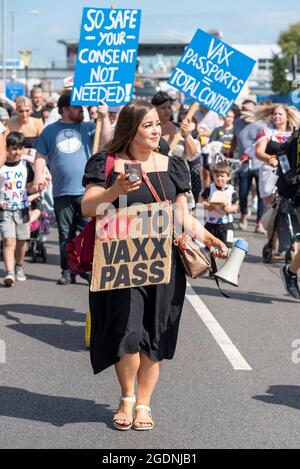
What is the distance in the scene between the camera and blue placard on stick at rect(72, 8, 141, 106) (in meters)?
9.65

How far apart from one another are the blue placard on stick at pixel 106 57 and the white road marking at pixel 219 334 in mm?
1973

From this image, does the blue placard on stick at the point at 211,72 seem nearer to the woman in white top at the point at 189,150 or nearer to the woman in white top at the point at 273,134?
the woman in white top at the point at 189,150

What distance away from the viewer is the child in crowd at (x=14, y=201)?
11.4 m

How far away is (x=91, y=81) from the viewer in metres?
9.70

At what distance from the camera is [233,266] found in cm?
616

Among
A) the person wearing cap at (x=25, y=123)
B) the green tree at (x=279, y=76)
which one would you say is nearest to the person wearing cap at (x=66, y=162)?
the person wearing cap at (x=25, y=123)

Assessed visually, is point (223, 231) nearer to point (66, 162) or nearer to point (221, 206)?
point (221, 206)

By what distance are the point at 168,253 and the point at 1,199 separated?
19.0 ft

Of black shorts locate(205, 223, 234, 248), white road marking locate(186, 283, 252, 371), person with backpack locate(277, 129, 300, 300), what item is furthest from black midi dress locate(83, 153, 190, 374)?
black shorts locate(205, 223, 234, 248)

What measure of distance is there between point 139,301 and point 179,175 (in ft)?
2.37

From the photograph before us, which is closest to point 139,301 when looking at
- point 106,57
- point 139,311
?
point 139,311
